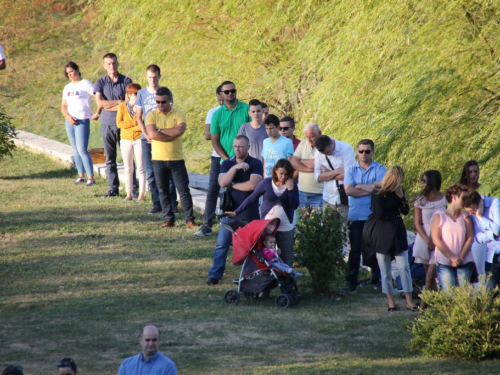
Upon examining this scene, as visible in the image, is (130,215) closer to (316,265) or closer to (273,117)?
(273,117)

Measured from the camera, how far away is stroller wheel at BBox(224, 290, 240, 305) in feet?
28.8

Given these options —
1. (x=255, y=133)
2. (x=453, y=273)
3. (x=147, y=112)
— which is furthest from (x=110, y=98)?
Answer: (x=453, y=273)

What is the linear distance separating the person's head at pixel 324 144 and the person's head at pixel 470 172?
1.76 m

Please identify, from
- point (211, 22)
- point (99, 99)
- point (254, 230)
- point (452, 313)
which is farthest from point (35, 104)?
point (452, 313)

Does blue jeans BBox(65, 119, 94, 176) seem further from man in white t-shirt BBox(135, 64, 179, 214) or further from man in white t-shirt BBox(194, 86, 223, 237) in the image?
man in white t-shirt BBox(194, 86, 223, 237)

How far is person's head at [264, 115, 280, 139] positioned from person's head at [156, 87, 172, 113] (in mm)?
1718

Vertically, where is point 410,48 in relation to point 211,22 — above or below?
below

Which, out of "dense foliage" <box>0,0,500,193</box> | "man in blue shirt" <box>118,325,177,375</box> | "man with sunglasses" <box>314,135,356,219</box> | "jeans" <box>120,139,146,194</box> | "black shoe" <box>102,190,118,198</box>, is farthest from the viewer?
"black shoe" <box>102,190,118,198</box>

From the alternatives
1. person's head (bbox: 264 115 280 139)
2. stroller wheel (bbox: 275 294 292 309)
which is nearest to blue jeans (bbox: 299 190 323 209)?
person's head (bbox: 264 115 280 139)

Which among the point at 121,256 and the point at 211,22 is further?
the point at 211,22

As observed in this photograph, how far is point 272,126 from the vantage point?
10297 mm

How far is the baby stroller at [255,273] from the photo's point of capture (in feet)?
28.4

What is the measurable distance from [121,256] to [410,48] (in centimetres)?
461

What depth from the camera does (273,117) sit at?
10.3 metres
